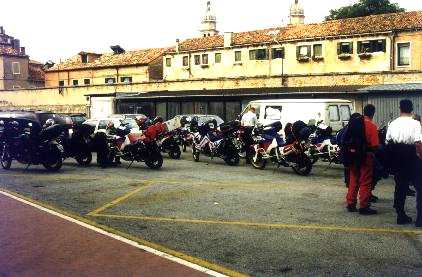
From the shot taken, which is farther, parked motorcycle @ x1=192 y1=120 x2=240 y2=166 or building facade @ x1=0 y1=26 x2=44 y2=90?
building facade @ x1=0 y1=26 x2=44 y2=90

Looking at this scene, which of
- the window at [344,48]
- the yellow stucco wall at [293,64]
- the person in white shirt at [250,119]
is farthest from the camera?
the window at [344,48]

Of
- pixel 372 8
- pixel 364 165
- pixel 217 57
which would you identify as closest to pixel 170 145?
pixel 364 165

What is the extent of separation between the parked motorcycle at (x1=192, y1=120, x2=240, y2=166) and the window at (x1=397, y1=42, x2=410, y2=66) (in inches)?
1018

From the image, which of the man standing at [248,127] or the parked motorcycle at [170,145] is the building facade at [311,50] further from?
the parked motorcycle at [170,145]

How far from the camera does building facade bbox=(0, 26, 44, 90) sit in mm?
64250

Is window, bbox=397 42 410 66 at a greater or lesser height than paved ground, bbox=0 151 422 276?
greater

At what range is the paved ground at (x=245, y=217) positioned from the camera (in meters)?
5.81

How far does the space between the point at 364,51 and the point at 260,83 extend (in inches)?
357

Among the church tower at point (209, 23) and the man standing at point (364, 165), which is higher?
the church tower at point (209, 23)

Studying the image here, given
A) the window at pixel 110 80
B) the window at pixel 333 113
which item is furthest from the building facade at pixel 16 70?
the window at pixel 333 113

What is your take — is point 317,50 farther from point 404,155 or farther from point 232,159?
point 404,155

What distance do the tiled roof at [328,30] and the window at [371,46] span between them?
80 cm

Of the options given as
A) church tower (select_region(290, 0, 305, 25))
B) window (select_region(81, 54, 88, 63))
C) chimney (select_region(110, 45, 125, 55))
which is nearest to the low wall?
window (select_region(81, 54, 88, 63))

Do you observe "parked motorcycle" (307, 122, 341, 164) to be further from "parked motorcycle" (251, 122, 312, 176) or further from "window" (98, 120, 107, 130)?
"window" (98, 120, 107, 130)
